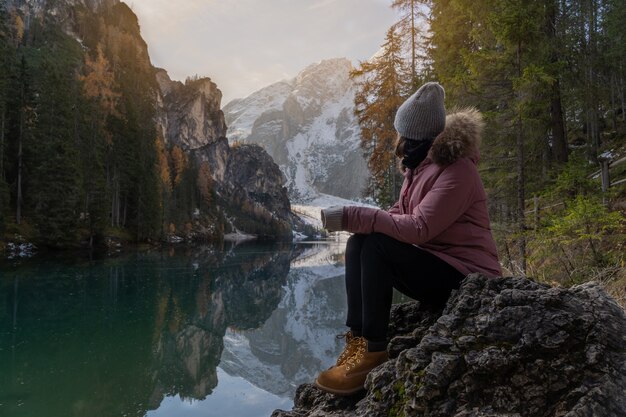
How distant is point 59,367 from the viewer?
23.1 ft

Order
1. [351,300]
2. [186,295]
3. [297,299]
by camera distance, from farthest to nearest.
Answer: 1. [297,299]
2. [186,295]
3. [351,300]

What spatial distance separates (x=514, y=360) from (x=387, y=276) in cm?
79

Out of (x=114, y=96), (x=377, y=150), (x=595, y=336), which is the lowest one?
(x=595, y=336)

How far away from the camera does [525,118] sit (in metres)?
8.90

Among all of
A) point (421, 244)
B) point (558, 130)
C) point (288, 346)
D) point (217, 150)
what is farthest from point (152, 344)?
point (217, 150)

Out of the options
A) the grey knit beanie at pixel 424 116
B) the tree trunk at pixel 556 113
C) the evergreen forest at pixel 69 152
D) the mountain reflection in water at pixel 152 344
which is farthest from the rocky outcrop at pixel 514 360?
the evergreen forest at pixel 69 152

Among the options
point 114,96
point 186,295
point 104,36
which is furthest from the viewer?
point 104,36

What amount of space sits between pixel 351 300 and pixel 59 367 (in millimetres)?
6602

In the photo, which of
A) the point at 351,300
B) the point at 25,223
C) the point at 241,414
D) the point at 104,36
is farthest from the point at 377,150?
the point at 104,36

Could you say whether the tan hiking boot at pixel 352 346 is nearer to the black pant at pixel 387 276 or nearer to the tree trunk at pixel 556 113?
Result: the black pant at pixel 387 276

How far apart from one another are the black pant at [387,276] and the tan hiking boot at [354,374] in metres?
0.05

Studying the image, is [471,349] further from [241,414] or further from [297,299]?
[297,299]

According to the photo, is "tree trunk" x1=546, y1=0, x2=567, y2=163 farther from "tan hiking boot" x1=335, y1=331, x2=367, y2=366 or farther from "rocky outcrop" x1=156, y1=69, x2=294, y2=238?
"rocky outcrop" x1=156, y1=69, x2=294, y2=238

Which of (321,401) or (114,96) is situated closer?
(321,401)
